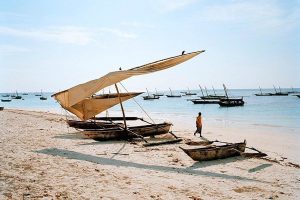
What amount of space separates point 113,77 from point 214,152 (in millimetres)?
5279

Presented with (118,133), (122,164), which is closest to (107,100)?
(118,133)

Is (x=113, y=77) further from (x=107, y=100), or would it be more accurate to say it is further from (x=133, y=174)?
(x=133, y=174)

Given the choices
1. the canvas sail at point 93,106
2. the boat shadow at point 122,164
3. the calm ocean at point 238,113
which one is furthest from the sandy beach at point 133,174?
the calm ocean at point 238,113

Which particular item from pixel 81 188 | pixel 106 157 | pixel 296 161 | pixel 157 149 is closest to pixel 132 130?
pixel 157 149

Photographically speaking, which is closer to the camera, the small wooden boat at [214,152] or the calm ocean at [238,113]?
the small wooden boat at [214,152]

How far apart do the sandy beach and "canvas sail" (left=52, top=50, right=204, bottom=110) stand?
2365 millimetres

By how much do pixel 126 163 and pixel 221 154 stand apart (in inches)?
147

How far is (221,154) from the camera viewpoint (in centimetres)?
1183

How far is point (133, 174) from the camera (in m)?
9.20

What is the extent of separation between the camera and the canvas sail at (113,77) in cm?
1285

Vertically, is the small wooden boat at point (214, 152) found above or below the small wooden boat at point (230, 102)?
below

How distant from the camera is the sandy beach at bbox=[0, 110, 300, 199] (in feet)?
23.7

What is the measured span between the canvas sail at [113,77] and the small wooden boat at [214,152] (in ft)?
12.8

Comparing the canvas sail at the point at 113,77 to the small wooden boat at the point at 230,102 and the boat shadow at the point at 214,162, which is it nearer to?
the boat shadow at the point at 214,162
